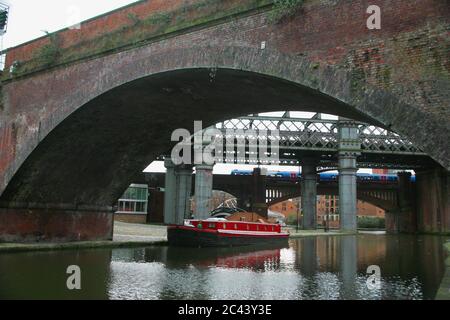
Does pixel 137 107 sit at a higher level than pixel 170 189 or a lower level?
higher

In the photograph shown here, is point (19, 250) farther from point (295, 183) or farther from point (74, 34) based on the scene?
point (295, 183)

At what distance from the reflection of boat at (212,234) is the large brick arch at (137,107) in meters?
3.41

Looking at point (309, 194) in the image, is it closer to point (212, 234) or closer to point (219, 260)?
point (212, 234)

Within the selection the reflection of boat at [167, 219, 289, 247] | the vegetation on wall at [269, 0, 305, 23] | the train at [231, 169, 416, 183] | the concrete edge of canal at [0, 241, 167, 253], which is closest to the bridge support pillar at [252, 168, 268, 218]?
the train at [231, 169, 416, 183]

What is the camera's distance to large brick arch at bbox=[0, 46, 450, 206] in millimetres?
8602

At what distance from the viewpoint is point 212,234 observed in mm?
21375

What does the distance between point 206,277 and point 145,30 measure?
6.70m

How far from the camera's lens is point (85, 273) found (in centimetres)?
1170

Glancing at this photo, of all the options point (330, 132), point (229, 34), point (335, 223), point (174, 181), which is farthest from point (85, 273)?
point (335, 223)

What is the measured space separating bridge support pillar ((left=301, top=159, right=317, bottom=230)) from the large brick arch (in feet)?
88.2

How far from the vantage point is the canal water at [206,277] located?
30.2 ft

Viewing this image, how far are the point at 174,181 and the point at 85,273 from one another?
29022 mm

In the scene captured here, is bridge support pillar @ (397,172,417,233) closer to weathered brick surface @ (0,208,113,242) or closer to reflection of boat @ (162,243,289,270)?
reflection of boat @ (162,243,289,270)

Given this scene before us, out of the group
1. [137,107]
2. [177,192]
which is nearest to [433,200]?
[177,192]
